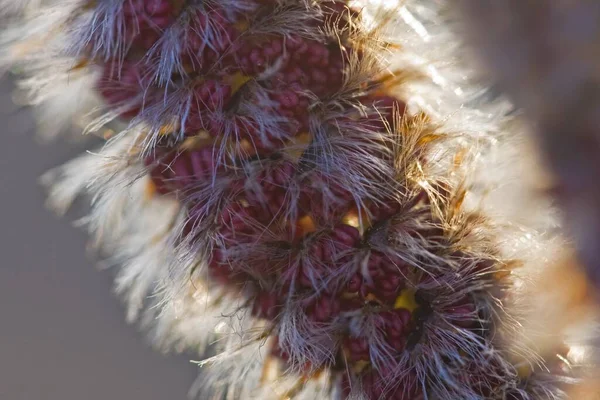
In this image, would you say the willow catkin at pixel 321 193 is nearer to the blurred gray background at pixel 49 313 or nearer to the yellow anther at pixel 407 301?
the yellow anther at pixel 407 301

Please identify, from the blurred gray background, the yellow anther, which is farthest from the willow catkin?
the blurred gray background

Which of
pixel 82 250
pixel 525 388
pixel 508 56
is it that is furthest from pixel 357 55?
pixel 82 250

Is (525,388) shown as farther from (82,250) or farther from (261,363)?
(82,250)

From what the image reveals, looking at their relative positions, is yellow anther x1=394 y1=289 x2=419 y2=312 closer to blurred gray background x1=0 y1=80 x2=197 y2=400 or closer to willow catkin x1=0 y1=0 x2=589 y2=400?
willow catkin x1=0 y1=0 x2=589 y2=400

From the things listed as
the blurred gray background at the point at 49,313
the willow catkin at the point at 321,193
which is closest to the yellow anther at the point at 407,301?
the willow catkin at the point at 321,193

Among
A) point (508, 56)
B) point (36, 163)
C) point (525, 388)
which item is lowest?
point (36, 163)
